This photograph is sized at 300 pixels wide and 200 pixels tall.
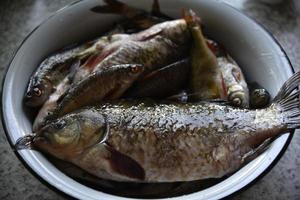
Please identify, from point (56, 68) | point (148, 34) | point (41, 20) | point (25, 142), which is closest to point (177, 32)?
point (148, 34)

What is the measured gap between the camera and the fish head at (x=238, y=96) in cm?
97

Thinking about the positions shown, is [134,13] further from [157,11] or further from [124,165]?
[124,165]

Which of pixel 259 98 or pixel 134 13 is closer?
pixel 259 98

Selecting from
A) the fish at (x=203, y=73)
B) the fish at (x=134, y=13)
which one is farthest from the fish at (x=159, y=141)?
the fish at (x=134, y=13)

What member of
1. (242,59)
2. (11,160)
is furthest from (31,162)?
(242,59)

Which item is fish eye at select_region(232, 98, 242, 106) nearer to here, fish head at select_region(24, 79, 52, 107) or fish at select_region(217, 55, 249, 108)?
fish at select_region(217, 55, 249, 108)

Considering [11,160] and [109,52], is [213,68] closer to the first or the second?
[109,52]

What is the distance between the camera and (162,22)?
1136mm

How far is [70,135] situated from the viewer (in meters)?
0.86

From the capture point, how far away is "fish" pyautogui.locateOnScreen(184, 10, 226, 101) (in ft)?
3.27

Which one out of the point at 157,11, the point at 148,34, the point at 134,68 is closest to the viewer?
the point at 134,68

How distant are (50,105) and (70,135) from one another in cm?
14

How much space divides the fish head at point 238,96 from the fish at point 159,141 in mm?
74

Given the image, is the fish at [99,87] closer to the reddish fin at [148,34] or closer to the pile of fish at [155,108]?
the pile of fish at [155,108]
